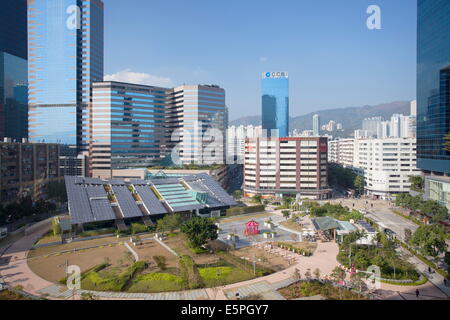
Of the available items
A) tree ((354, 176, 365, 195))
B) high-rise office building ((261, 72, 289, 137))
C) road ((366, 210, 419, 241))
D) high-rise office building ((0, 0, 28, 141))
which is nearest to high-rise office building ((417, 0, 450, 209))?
road ((366, 210, 419, 241))

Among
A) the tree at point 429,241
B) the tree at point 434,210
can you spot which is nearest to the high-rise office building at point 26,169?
the tree at point 429,241

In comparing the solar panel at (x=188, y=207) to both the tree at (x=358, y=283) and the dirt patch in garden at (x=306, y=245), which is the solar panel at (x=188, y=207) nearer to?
the dirt patch in garden at (x=306, y=245)

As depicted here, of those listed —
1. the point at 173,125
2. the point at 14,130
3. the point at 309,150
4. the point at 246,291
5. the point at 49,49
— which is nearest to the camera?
the point at 246,291

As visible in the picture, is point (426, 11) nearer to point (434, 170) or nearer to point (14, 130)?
point (434, 170)

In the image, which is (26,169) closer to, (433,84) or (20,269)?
(20,269)

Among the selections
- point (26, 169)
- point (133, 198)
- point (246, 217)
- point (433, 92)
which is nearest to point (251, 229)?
point (246, 217)

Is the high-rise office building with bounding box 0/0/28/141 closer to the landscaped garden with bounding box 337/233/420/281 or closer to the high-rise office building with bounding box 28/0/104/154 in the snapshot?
the high-rise office building with bounding box 28/0/104/154
